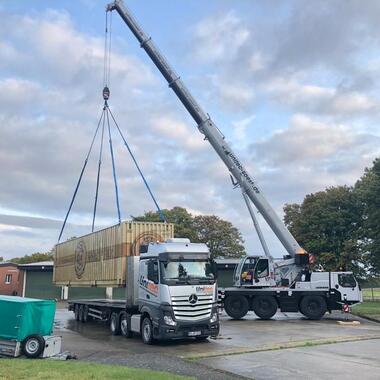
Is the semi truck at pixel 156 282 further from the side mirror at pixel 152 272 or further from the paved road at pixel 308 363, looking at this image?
the paved road at pixel 308 363

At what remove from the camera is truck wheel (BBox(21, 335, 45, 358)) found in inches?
457

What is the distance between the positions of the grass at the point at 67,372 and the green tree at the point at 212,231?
5501 centimetres

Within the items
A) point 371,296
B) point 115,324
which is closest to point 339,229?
point 371,296

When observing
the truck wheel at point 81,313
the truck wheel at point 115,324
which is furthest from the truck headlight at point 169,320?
the truck wheel at point 81,313

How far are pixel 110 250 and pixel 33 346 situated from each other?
25.2 ft

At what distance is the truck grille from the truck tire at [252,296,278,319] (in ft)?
33.2

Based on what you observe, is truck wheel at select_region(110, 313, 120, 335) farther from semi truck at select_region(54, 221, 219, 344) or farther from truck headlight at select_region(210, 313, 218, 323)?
truck headlight at select_region(210, 313, 218, 323)

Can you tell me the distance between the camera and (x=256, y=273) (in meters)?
25.1

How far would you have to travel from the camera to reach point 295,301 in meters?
24.8

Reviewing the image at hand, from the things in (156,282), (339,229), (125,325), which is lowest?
(125,325)

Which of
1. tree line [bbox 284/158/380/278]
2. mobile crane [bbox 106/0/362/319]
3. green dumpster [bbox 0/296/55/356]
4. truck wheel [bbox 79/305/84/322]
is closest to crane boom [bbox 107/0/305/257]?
mobile crane [bbox 106/0/362/319]

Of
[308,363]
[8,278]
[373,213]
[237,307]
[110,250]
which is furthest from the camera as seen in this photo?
[8,278]

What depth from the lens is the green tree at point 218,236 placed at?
65188mm

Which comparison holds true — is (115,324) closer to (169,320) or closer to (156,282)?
(156,282)
